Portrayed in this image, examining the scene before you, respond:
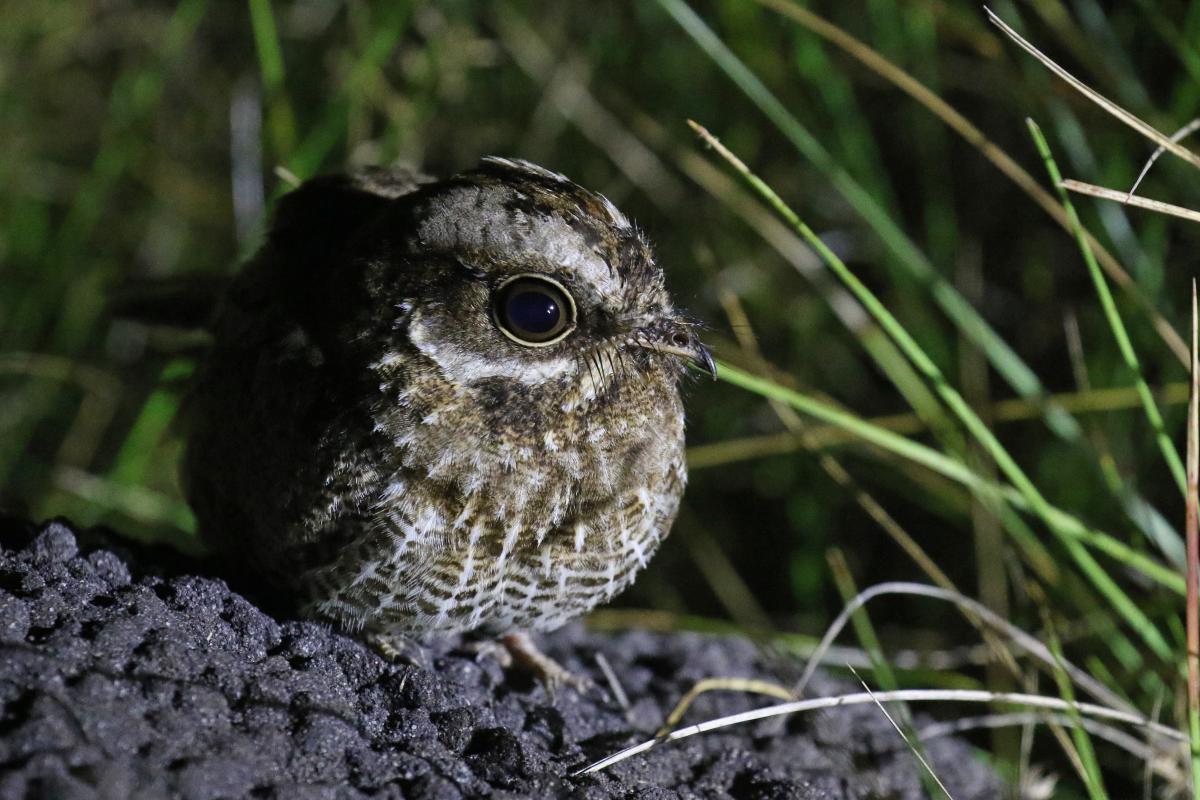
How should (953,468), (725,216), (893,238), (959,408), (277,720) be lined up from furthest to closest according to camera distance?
(725,216), (893,238), (953,468), (959,408), (277,720)

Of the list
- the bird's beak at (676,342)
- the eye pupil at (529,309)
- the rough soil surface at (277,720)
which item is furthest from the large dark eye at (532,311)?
the rough soil surface at (277,720)

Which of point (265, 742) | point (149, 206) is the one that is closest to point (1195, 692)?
point (265, 742)

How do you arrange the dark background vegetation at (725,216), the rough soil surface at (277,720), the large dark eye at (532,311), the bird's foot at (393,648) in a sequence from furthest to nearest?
the dark background vegetation at (725,216), the bird's foot at (393,648), the large dark eye at (532,311), the rough soil surface at (277,720)

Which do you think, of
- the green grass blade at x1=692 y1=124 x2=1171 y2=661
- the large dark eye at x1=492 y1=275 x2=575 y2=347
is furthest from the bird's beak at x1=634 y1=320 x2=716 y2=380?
the green grass blade at x1=692 y1=124 x2=1171 y2=661

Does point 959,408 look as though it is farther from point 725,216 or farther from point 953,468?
point 725,216

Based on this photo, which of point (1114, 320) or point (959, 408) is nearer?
point (1114, 320)

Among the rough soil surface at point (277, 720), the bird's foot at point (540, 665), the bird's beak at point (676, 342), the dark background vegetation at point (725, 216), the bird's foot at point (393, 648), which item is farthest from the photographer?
the dark background vegetation at point (725, 216)

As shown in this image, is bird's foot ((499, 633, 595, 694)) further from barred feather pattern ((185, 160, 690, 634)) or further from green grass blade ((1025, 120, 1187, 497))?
green grass blade ((1025, 120, 1187, 497))

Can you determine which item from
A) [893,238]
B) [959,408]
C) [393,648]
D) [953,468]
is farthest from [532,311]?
[893,238]

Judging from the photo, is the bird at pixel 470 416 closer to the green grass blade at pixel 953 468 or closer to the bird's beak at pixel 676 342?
the bird's beak at pixel 676 342
